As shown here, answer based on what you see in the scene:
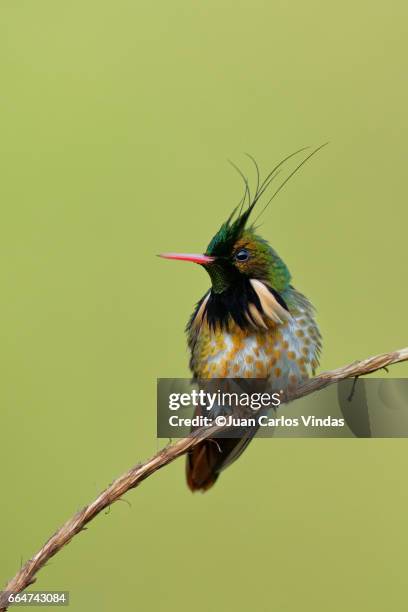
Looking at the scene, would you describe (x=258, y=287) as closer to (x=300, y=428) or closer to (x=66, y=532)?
(x=300, y=428)

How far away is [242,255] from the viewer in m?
2.11

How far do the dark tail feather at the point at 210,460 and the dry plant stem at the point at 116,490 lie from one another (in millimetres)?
727

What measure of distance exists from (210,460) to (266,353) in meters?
0.39

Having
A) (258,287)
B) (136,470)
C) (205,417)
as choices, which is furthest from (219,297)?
(136,470)

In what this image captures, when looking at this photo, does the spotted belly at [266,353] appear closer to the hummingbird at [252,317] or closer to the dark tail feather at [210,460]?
the hummingbird at [252,317]

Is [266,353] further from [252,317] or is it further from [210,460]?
[210,460]

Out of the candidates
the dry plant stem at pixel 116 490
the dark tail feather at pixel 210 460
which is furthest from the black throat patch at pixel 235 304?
the dry plant stem at pixel 116 490

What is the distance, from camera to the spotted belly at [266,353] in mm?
2109

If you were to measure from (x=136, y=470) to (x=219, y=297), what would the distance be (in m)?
0.85

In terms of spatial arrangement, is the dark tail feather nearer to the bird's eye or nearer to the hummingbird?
the hummingbird

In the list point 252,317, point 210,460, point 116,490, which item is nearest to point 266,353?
point 252,317

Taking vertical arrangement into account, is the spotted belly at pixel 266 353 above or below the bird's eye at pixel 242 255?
below

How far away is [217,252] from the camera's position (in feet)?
6.91

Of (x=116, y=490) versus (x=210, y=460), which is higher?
(x=210, y=460)
